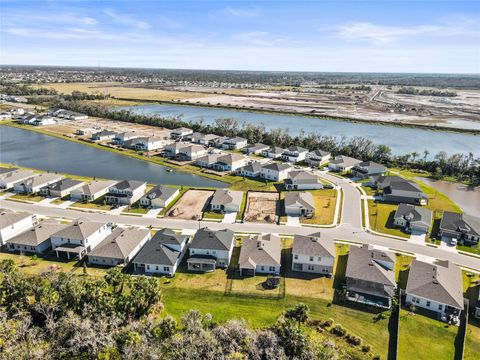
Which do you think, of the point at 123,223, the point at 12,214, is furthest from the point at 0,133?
the point at 123,223

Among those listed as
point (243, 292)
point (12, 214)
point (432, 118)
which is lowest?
point (243, 292)

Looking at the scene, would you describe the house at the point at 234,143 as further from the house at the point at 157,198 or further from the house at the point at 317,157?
the house at the point at 157,198

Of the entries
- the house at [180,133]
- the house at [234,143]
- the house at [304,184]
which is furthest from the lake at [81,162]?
the house at [234,143]

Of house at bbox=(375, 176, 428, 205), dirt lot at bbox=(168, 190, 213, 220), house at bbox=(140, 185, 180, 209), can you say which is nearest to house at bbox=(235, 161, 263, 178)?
dirt lot at bbox=(168, 190, 213, 220)

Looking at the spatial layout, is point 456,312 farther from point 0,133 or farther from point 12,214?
point 0,133

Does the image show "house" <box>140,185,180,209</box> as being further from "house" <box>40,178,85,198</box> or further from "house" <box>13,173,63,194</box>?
Answer: "house" <box>13,173,63,194</box>

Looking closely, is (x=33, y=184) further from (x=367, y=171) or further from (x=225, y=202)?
(x=367, y=171)
